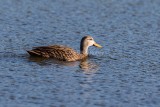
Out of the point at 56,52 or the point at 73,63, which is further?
the point at 56,52

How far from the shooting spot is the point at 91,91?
18266mm

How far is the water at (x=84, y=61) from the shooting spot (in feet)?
58.0

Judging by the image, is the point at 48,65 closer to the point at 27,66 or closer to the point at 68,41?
the point at 27,66

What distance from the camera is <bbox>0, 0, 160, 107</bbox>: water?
17688 mm

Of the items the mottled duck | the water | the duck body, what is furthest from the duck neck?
the duck body

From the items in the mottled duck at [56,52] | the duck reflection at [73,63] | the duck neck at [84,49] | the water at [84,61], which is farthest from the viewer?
the duck neck at [84,49]

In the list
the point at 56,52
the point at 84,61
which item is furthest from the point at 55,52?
the point at 84,61

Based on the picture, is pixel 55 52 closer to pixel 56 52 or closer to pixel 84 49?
pixel 56 52

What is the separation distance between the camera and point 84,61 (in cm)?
2308

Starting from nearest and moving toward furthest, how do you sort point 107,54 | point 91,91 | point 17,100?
point 17,100 → point 91,91 → point 107,54

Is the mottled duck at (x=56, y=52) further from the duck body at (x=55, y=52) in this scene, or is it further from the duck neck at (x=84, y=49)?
the duck neck at (x=84, y=49)

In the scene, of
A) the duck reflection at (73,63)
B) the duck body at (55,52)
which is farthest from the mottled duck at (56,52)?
the duck reflection at (73,63)

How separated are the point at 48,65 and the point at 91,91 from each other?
3764 mm

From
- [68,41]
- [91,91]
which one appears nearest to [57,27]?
[68,41]
